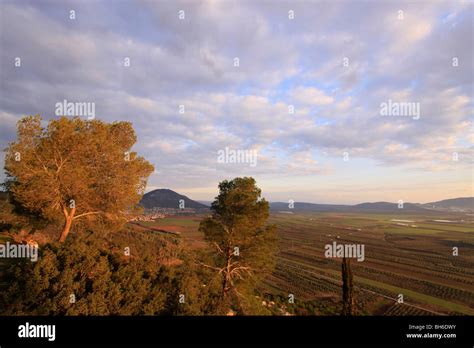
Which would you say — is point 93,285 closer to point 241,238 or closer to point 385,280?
point 241,238

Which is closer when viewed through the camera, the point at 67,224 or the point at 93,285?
the point at 93,285

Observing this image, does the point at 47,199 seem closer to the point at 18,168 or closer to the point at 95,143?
the point at 18,168

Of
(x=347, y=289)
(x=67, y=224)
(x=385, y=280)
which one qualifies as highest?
(x=67, y=224)

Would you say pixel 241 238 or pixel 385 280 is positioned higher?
pixel 241 238

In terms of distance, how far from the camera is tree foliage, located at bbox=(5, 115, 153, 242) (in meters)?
15.1

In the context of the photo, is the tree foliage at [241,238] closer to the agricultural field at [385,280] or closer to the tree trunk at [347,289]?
the agricultural field at [385,280]

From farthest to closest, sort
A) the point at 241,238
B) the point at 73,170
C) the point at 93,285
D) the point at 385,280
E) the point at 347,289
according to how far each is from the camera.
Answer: the point at 385,280
the point at 347,289
the point at 241,238
the point at 73,170
the point at 93,285

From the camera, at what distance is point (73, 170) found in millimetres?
15688

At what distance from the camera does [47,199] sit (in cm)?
1541

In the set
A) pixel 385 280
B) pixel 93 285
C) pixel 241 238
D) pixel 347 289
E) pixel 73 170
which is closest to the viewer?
pixel 93 285

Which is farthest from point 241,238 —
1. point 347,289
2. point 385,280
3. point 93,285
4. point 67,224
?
point 385,280

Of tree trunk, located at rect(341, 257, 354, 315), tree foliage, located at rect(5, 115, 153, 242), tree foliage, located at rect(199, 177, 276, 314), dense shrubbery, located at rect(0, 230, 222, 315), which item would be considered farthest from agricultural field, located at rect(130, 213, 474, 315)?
tree foliage, located at rect(5, 115, 153, 242)

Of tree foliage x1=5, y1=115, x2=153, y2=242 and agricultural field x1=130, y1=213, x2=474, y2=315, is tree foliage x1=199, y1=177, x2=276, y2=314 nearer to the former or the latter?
agricultural field x1=130, y1=213, x2=474, y2=315

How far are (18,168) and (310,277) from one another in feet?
190
